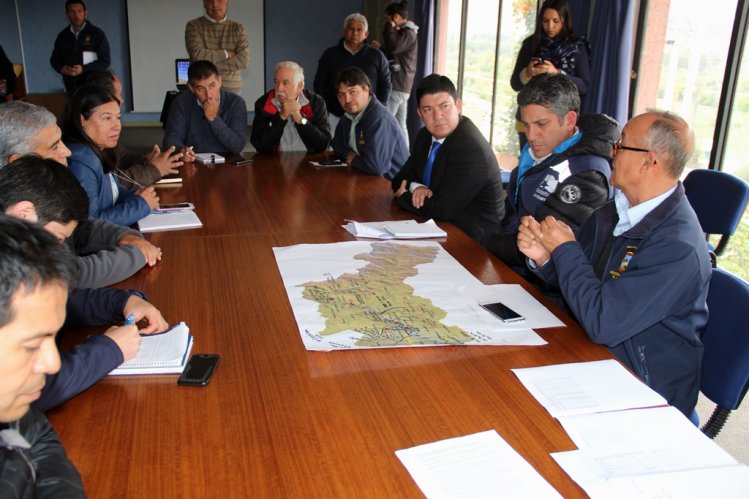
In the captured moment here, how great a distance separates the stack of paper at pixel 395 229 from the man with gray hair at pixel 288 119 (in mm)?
1712

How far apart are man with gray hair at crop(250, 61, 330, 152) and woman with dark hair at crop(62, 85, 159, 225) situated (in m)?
1.32

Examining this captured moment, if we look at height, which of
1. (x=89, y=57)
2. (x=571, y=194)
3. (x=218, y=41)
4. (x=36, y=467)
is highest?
(x=218, y=41)

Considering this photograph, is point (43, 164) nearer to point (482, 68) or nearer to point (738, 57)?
point (738, 57)

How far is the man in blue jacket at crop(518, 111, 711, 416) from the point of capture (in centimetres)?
146

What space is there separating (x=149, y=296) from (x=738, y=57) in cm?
341

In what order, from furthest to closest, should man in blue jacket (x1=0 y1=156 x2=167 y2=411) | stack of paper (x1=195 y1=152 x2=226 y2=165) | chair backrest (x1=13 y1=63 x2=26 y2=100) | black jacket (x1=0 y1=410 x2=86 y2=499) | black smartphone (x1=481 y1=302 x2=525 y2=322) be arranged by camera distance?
1. chair backrest (x1=13 y1=63 x2=26 y2=100)
2. stack of paper (x1=195 y1=152 x2=226 y2=165)
3. black smartphone (x1=481 y1=302 x2=525 y2=322)
4. man in blue jacket (x1=0 y1=156 x2=167 y2=411)
5. black jacket (x1=0 y1=410 x2=86 y2=499)

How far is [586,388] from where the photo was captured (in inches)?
49.1

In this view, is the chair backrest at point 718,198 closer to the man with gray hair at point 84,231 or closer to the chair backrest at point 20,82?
the man with gray hair at point 84,231

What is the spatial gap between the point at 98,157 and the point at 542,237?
172cm

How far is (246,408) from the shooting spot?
45.8 inches

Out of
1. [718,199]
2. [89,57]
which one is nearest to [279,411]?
[718,199]

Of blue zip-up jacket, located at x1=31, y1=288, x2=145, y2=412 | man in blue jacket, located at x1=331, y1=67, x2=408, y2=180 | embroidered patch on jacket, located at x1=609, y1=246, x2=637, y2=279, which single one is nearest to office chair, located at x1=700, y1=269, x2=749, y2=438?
embroidered patch on jacket, located at x1=609, y1=246, x2=637, y2=279

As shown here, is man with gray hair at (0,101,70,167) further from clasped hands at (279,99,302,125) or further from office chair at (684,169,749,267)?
office chair at (684,169,749,267)

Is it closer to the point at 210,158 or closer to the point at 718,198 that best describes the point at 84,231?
the point at 210,158
